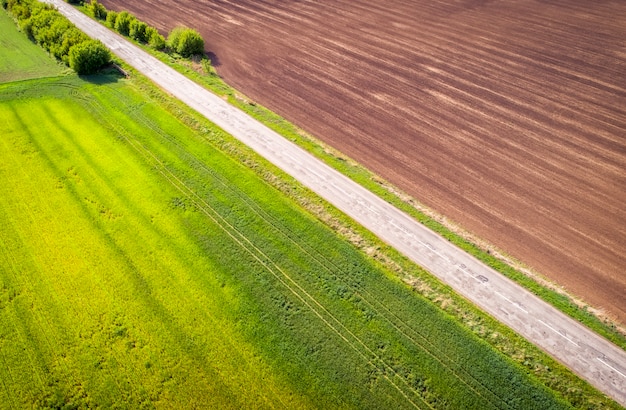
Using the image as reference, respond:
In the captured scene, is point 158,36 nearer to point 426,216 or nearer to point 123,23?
point 123,23

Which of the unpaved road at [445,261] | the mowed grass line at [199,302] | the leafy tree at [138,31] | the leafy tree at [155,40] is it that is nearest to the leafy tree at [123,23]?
the leafy tree at [138,31]

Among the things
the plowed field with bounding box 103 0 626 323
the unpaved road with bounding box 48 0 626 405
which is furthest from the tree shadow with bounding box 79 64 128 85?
the plowed field with bounding box 103 0 626 323

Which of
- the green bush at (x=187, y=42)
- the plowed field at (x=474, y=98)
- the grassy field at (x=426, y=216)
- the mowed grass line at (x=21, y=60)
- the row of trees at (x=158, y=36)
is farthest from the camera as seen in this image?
the row of trees at (x=158, y=36)

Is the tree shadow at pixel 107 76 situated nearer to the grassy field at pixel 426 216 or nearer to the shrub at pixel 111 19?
the grassy field at pixel 426 216

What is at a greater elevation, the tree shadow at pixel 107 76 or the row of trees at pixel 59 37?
the row of trees at pixel 59 37

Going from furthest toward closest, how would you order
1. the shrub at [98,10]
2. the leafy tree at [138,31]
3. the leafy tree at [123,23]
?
the shrub at [98,10], the leafy tree at [123,23], the leafy tree at [138,31]

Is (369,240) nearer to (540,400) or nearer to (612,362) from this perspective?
(540,400)

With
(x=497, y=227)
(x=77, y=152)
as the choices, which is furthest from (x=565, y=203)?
(x=77, y=152)
